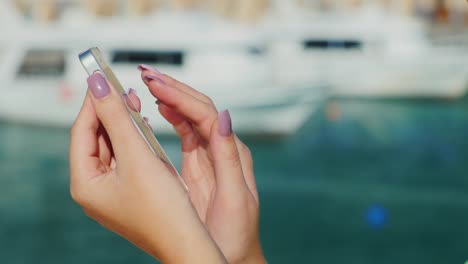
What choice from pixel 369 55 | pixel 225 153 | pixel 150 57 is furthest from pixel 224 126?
pixel 369 55

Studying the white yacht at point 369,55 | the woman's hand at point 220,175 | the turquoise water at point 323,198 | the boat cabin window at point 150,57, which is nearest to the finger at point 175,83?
the woman's hand at point 220,175

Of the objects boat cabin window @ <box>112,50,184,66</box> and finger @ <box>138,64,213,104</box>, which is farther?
boat cabin window @ <box>112,50,184,66</box>

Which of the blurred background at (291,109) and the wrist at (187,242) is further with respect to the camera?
the blurred background at (291,109)

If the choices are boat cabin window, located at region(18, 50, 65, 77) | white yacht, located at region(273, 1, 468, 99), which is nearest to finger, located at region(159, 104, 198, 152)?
boat cabin window, located at region(18, 50, 65, 77)

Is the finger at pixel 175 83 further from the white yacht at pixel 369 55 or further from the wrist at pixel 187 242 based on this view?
the white yacht at pixel 369 55

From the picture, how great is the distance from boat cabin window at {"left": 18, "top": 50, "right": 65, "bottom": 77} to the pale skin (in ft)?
23.5

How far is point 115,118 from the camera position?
0.28m

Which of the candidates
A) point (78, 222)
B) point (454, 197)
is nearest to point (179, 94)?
point (78, 222)

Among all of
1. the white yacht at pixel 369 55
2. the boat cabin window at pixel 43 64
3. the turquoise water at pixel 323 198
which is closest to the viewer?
the turquoise water at pixel 323 198

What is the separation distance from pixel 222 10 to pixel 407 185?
127 inches

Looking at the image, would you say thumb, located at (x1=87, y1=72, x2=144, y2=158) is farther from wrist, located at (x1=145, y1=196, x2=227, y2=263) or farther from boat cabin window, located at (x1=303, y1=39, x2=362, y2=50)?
boat cabin window, located at (x1=303, y1=39, x2=362, y2=50)

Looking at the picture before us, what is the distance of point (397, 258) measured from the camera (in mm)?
4184

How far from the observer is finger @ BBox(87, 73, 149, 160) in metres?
0.28

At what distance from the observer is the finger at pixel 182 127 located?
36 cm
